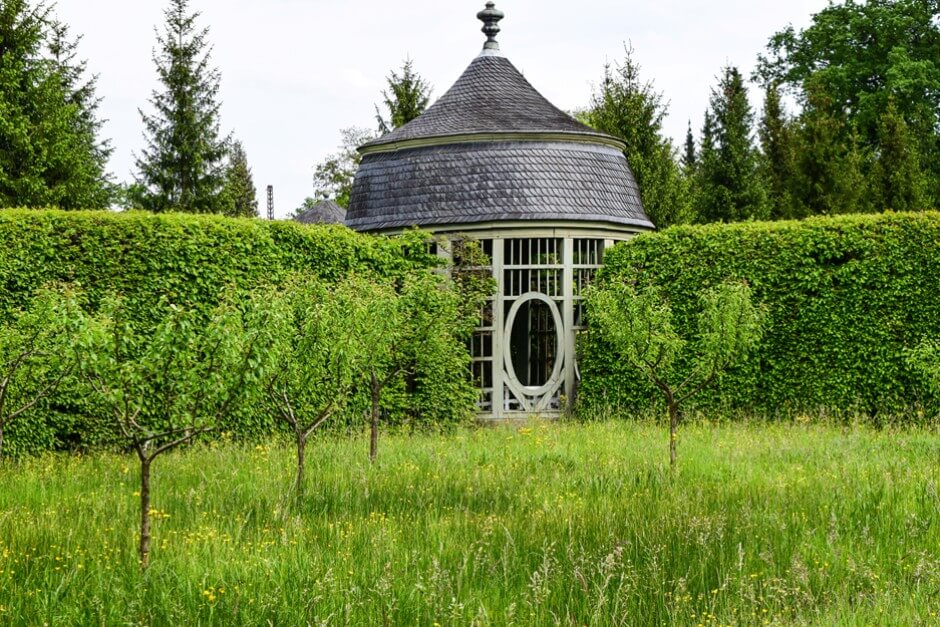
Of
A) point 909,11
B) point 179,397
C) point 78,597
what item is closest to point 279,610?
point 78,597

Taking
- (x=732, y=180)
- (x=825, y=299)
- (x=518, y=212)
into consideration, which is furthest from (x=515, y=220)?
(x=732, y=180)

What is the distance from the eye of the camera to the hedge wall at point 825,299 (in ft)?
46.5

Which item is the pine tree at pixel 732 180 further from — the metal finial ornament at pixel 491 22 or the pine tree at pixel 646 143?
the metal finial ornament at pixel 491 22

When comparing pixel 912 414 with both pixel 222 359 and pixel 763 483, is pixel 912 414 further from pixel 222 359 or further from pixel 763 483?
pixel 222 359

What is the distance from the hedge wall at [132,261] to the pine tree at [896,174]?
16.8 metres

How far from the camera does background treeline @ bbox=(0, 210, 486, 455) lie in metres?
11.0

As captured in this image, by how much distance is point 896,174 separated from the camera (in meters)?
24.6

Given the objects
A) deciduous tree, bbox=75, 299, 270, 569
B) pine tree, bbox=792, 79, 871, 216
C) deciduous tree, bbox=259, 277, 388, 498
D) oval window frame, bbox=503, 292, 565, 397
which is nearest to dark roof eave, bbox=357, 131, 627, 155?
oval window frame, bbox=503, 292, 565, 397

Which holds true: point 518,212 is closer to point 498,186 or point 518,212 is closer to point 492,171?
point 498,186

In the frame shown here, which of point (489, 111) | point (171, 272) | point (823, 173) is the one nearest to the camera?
point (171, 272)

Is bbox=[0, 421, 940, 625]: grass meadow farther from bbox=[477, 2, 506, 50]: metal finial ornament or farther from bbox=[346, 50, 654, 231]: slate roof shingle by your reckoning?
bbox=[477, 2, 506, 50]: metal finial ornament

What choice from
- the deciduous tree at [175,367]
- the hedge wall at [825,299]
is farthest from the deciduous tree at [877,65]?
the deciduous tree at [175,367]

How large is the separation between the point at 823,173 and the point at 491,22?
10.6 metres

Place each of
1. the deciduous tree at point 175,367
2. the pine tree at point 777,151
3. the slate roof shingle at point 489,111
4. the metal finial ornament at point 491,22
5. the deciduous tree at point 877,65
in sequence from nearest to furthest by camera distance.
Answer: the deciduous tree at point 175,367, the slate roof shingle at point 489,111, the metal finial ornament at point 491,22, the pine tree at point 777,151, the deciduous tree at point 877,65
